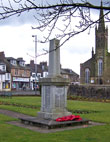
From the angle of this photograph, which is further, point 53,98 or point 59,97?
point 59,97

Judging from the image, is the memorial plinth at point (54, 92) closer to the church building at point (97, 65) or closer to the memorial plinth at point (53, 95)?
the memorial plinth at point (53, 95)

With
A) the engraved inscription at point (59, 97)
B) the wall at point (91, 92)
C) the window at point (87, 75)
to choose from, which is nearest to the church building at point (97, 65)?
the window at point (87, 75)

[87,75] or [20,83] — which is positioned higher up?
[87,75]

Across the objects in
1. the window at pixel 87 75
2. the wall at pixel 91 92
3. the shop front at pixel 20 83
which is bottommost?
the wall at pixel 91 92

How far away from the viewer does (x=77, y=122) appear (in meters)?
11.9

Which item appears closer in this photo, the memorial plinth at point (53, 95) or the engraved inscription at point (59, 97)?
the memorial plinth at point (53, 95)

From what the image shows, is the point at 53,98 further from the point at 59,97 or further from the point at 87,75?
the point at 87,75

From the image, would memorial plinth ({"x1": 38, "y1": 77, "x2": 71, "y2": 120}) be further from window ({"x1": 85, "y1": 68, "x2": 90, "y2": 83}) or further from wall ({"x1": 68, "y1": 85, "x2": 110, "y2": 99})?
window ({"x1": 85, "y1": 68, "x2": 90, "y2": 83})

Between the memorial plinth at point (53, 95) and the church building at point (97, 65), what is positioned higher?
the church building at point (97, 65)

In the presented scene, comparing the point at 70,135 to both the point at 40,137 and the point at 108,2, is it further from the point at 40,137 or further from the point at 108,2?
the point at 108,2

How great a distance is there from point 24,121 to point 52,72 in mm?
2846

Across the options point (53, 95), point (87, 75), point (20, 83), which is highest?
point (87, 75)

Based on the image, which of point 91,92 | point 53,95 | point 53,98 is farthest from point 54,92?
point 91,92

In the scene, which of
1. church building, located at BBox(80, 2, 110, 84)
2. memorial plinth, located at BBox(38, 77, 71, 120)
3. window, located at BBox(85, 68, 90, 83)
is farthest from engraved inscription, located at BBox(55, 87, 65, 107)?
window, located at BBox(85, 68, 90, 83)
